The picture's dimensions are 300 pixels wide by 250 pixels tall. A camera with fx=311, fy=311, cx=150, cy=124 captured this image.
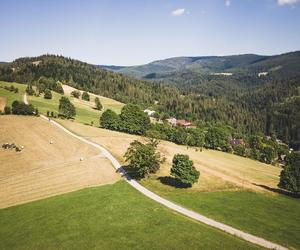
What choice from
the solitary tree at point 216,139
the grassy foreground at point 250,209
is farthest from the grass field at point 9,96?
the grassy foreground at point 250,209

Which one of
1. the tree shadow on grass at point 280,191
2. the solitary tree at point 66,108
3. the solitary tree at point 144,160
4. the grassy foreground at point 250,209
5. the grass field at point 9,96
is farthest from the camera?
the grass field at point 9,96

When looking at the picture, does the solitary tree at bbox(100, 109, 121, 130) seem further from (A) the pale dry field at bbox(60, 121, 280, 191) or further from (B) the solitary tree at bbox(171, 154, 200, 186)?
(B) the solitary tree at bbox(171, 154, 200, 186)

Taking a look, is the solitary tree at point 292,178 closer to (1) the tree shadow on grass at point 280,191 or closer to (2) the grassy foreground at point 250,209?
(1) the tree shadow on grass at point 280,191

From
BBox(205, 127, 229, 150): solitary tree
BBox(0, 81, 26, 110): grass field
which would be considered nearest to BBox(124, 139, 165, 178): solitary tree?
BBox(205, 127, 229, 150): solitary tree

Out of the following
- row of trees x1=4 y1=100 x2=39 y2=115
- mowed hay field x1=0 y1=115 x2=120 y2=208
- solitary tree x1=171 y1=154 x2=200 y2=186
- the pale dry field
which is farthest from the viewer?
row of trees x1=4 y1=100 x2=39 y2=115

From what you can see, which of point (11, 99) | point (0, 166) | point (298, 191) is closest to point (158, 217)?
point (298, 191)

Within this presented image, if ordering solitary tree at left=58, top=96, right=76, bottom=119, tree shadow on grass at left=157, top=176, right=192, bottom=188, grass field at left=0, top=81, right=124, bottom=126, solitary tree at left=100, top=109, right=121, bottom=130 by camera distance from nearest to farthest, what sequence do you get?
tree shadow on grass at left=157, top=176, right=192, bottom=188 → solitary tree at left=100, top=109, right=121, bottom=130 → solitary tree at left=58, top=96, right=76, bottom=119 → grass field at left=0, top=81, right=124, bottom=126

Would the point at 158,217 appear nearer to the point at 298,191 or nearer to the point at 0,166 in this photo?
the point at 298,191
